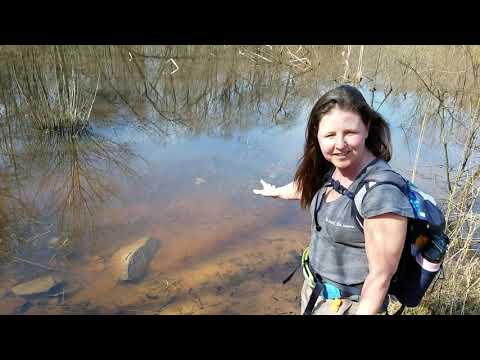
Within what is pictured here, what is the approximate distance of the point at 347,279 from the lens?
5.12ft

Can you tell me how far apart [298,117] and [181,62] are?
4319 mm

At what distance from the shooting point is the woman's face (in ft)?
4.88

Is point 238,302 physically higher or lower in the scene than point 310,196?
lower

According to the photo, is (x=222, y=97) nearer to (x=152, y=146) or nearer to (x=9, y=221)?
(x=152, y=146)

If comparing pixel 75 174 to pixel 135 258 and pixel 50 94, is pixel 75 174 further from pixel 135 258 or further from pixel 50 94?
pixel 135 258

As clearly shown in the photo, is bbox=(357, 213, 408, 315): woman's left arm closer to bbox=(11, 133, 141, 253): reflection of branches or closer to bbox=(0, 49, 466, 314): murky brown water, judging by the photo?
bbox=(0, 49, 466, 314): murky brown water

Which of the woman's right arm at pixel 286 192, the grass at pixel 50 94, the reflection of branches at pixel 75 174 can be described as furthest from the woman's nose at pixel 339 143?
the grass at pixel 50 94

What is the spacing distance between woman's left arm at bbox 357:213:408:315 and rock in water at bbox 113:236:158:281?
276 centimetres

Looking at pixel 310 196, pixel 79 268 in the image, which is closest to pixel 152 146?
pixel 79 268

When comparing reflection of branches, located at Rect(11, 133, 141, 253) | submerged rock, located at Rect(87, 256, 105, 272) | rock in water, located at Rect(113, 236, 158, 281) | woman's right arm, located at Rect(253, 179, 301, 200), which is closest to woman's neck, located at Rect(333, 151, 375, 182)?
woman's right arm, located at Rect(253, 179, 301, 200)

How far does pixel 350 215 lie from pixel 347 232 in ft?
0.22

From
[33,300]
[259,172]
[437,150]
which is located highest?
[437,150]

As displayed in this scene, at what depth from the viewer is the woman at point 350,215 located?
1.32 meters

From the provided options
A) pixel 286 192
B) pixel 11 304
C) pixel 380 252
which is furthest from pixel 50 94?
pixel 380 252
